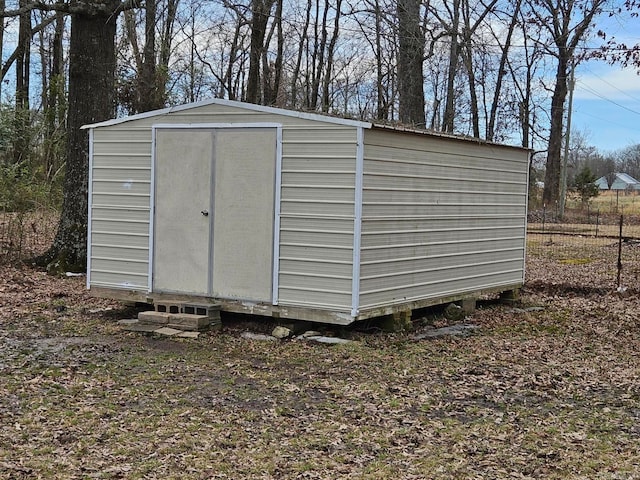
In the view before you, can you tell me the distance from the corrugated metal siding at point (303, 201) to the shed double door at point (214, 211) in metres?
0.15

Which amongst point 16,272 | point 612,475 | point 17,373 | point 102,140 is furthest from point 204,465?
point 16,272

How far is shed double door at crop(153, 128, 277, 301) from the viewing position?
787 cm

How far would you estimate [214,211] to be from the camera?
320 inches

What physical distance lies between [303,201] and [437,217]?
1767 millimetres

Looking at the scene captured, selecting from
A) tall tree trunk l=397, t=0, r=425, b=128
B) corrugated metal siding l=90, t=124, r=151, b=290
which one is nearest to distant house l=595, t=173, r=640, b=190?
tall tree trunk l=397, t=0, r=425, b=128

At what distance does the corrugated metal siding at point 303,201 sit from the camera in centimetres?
742

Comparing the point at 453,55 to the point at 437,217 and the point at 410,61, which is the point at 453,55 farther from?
the point at 437,217

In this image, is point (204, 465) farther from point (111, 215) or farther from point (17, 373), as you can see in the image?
point (111, 215)

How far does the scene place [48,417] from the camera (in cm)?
514

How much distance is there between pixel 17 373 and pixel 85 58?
6.63m

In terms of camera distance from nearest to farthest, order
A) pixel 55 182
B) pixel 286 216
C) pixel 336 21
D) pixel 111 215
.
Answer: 1. pixel 286 216
2. pixel 111 215
3. pixel 55 182
4. pixel 336 21

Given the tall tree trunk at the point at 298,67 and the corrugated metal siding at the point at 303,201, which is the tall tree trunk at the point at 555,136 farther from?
the corrugated metal siding at the point at 303,201

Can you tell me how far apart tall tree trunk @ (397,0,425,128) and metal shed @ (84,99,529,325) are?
598 cm

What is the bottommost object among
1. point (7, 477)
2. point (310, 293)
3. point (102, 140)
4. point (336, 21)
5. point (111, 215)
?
point (7, 477)
